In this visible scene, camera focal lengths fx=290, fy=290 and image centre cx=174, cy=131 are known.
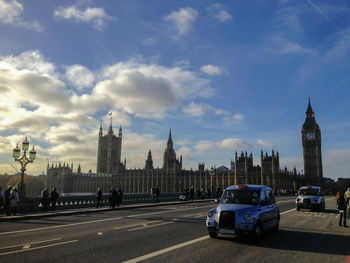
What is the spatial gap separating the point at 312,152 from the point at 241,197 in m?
122

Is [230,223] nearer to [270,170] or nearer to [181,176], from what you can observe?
[270,170]

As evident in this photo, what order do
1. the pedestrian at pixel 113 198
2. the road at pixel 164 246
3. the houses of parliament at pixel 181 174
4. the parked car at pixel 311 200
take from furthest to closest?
the houses of parliament at pixel 181 174, the pedestrian at pixel 113 198, the parked car at pixel 311 200, the road at pixel 164 246

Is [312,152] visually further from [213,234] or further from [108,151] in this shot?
[213,234]

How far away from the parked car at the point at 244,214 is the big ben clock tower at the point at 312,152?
381ft

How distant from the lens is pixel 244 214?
9492 millimetres

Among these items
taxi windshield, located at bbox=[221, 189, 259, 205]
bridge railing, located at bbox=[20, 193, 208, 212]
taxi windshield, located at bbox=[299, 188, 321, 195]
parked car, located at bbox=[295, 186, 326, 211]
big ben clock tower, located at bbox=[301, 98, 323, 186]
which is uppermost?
big ben clock tower, located at bbox=[301, 98, 323, 186]

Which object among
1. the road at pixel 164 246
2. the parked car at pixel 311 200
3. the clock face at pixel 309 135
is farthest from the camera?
the clock face at pixel 309 135

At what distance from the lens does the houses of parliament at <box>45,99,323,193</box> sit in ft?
343

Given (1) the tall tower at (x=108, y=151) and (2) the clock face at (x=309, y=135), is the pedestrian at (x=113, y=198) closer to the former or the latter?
(2) the clock face at (x=309, y=135)

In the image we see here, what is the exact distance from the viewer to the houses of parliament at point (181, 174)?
104562 millimetres

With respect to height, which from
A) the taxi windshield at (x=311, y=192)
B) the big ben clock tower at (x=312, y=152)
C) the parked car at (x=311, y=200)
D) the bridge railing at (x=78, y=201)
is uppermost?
the big ben clock tower at (x=312, y=152)

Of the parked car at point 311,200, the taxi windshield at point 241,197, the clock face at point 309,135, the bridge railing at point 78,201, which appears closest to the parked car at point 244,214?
the taxi windshield at point 241,197

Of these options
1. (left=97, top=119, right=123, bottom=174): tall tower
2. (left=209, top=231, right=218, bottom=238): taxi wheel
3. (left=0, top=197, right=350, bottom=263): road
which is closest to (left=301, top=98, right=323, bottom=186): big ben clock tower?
(left=97, top=119, right=123, bottom=174): tall tower

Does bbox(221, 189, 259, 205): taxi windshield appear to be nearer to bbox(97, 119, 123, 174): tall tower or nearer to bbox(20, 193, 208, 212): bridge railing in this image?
bbox(20, 193, 208, 212): bridge railing
